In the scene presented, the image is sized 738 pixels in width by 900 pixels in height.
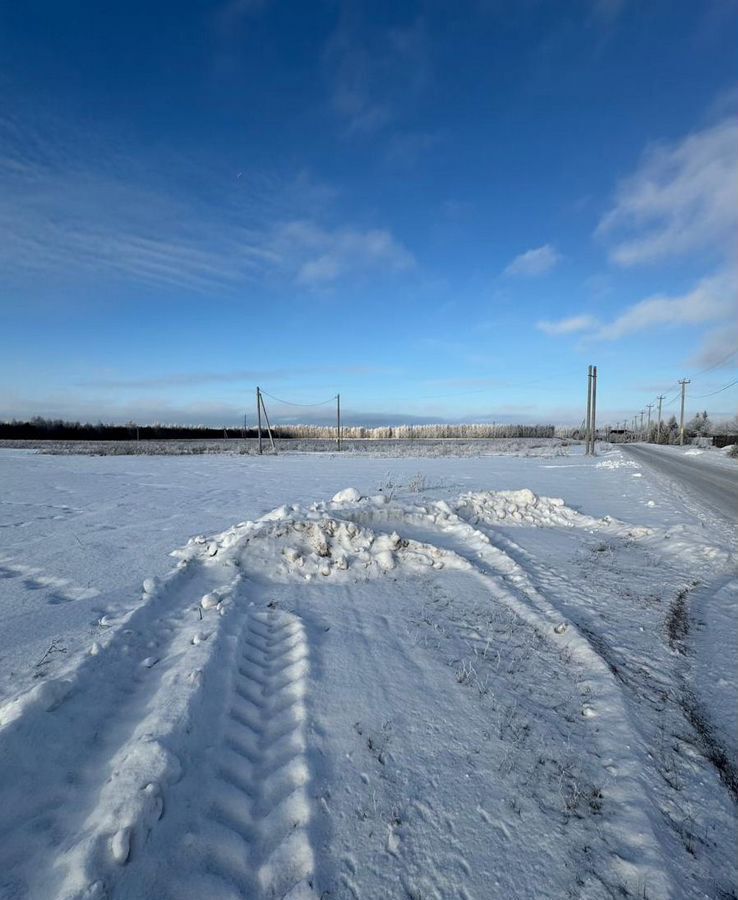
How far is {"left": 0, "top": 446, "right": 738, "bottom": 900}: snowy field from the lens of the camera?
2.03m

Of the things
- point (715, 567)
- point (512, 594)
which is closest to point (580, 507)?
point (715, 567)

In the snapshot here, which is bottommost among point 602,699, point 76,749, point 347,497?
point 602,699

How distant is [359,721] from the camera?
2.97 meters

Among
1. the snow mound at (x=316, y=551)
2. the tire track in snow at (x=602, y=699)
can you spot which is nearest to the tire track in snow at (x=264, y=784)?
the tire track in snow at (x=602, y=699)

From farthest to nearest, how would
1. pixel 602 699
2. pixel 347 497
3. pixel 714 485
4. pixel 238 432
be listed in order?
pixel 238 432 → pixel 714 485 → pixel 347 497 → pixel 602 699

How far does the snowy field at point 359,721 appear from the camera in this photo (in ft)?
6.66

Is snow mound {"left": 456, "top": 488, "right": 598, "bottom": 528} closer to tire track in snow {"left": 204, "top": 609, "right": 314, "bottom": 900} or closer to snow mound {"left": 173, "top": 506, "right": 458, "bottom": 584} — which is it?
snow mound {"left": 173, "top": 506, "right": 458, "bottom": 584}

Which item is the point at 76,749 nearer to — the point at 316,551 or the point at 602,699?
the point at 602,699

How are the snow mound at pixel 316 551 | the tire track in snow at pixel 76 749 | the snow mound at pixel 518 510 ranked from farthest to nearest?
the snow mound at pixel 518 510
the snow mound at pixel 316 551
the tire track in snow at pixel 76 749

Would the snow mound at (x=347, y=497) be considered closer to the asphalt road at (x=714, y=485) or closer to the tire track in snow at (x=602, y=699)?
the tire track in snow at (x=602, y=699)

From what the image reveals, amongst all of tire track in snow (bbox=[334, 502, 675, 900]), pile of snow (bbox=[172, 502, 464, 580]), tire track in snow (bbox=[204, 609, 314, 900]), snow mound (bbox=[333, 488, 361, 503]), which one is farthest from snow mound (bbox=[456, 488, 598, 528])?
tire track in snow (bbox=[204, 609, 314, 900])

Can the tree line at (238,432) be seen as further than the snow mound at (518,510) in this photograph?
Yes

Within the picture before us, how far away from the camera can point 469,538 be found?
24.3 feet

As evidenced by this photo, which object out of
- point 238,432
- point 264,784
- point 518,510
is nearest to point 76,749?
point 264,784
